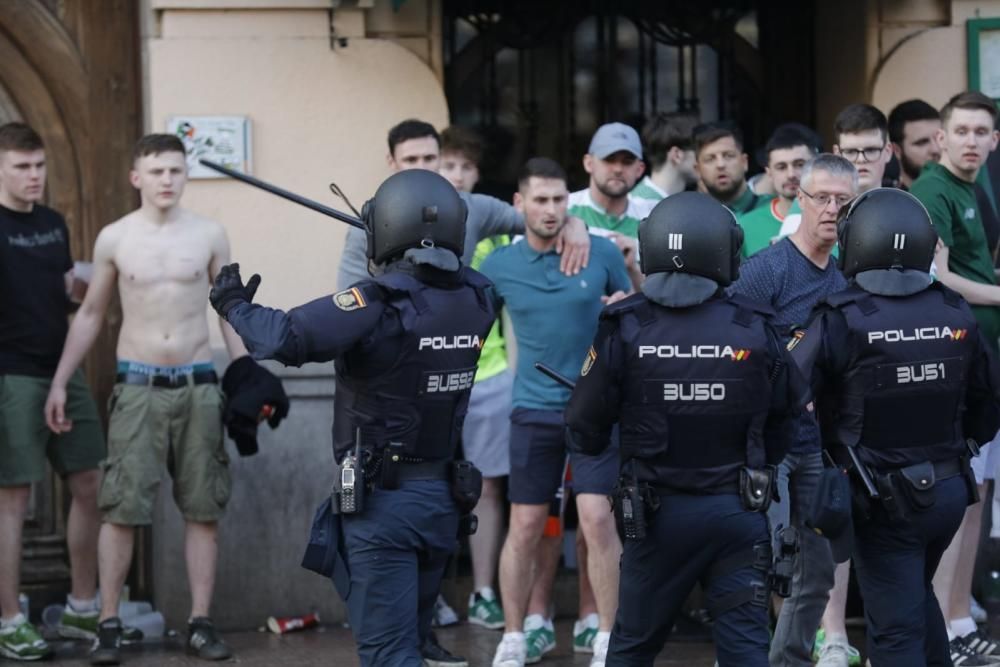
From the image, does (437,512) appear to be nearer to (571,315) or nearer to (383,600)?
(383,600)

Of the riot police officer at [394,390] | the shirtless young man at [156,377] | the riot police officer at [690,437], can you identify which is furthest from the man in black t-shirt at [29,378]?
the riot police officer at [690,437]

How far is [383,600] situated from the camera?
18.5 feet

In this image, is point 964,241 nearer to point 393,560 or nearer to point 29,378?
point 393,560

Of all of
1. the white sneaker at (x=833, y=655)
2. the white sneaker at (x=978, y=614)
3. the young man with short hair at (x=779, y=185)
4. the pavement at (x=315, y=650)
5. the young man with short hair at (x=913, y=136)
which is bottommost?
the pavement at (x=315, y=650)

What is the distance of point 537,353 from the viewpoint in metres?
7.53

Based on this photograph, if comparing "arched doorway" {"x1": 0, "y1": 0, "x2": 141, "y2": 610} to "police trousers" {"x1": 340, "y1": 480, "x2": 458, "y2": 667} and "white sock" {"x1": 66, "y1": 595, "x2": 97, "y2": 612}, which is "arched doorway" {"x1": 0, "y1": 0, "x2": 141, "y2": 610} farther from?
"police trousers" {"x1": 340, "y1": 480, "x2": 458, "y2": 667}

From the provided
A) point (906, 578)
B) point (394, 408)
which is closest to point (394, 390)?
point (394, 408)

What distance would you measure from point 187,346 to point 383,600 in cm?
252

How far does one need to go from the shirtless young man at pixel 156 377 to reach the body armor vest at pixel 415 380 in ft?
6.90

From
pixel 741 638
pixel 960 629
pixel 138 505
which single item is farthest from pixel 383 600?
pixel 960 629

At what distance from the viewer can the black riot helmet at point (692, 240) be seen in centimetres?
568

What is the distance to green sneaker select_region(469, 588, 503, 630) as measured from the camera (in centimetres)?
828

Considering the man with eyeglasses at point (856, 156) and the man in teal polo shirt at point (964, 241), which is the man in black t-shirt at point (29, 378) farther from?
the man in teal polo shirt at point (964, 241)

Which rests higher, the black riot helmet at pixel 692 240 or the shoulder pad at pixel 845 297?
the black riot helmet at pixel 692 240
